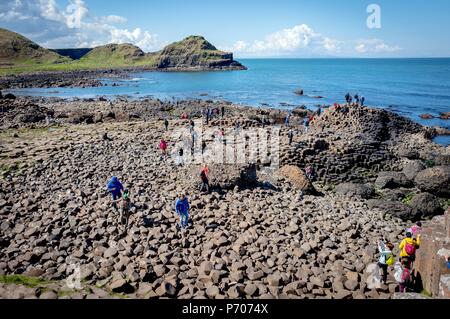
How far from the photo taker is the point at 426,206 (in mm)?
21547

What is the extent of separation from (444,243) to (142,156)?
64.9ft

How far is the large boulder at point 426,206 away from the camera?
21312mm

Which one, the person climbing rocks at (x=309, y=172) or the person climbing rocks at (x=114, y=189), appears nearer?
the person climbing rocks at (x=114, y=189)

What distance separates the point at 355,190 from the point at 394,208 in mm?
3139

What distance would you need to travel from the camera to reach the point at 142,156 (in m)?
25.5

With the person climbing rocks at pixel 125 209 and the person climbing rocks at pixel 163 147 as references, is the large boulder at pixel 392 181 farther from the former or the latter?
the person climbing rocks at pixel 125 209

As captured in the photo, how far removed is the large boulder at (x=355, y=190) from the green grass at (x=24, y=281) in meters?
19.3

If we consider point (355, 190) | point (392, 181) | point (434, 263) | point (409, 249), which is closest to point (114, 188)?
point (409, 249)

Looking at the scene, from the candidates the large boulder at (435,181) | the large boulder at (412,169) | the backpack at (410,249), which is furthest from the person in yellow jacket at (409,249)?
the large boulder at (412,169)

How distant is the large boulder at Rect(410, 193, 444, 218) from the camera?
21.3 m

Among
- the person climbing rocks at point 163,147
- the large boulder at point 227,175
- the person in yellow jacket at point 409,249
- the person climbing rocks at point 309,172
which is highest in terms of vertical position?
the person climbing rocks at point 163,147

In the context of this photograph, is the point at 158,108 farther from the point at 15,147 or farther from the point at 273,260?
the point at 273,260

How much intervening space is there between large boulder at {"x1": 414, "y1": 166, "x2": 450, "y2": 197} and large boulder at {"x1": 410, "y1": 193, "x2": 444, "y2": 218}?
293 centimetres
